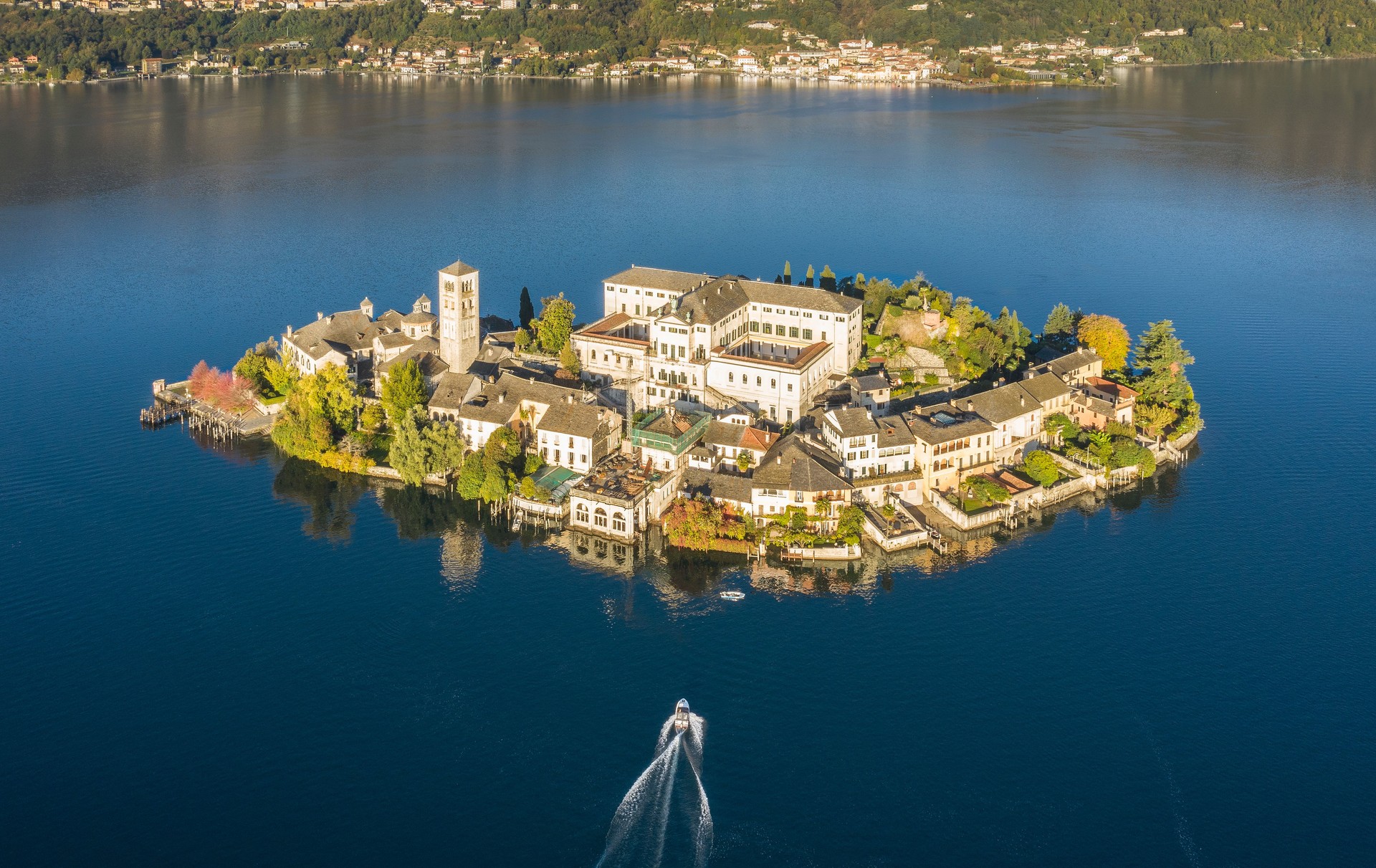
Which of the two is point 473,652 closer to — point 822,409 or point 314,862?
Result: point 314,862

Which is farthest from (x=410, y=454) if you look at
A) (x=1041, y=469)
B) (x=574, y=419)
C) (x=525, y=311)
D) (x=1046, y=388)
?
(x=1046, y=388)

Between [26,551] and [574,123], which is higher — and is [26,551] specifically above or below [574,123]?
below

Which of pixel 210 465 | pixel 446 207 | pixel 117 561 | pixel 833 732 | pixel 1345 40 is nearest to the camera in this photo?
pixel 833 732

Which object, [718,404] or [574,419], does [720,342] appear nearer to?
[718,404]

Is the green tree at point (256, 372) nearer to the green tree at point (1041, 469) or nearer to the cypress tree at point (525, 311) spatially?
the cypress tree at point (525, 311)

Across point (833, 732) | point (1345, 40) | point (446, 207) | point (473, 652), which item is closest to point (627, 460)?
point (473, 652)

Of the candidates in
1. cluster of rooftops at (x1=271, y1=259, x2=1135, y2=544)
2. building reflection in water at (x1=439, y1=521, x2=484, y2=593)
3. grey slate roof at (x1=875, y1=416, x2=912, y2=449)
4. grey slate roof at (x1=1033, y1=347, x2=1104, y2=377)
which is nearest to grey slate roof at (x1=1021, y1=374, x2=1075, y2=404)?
cluster of rooftops at (x1=271, y1=259, x2=1135, y2=544)

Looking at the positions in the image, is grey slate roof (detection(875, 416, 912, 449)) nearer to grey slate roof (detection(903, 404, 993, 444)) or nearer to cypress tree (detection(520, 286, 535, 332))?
grey slate roof (detection(903, 404, 993, 444))

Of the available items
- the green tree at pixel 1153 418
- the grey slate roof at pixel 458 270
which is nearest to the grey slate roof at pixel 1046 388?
the green tree at pixel 1153 418
